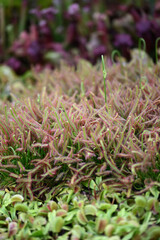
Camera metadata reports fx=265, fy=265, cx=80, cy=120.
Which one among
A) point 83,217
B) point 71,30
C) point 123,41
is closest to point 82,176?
point 83,217

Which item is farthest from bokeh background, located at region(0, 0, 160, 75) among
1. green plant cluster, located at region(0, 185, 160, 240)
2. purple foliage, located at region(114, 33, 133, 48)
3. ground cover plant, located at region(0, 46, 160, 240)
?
green plant cluster, located at region(0, 185, 160, 240)

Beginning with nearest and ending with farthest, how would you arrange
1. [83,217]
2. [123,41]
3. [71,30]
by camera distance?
1. [83,217]
2. [123,41]
3. [71,30]

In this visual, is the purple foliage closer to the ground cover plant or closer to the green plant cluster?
the ground cover plant

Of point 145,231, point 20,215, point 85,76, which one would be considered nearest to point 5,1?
point 85,76

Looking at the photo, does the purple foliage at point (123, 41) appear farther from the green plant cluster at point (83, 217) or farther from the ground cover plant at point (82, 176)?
the green plant cluster at point (83, 217)

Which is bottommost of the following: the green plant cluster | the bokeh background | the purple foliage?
the green plant cluster

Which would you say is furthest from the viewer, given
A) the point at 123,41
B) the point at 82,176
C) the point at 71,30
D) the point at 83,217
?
the point at 71,30

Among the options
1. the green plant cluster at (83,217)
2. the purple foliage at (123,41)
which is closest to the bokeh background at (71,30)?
the purple foliage at (123,41)

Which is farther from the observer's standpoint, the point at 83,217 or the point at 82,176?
the point at 82,176

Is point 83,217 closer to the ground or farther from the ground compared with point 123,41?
closer to the ground

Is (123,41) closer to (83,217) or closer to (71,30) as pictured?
(71,30)
